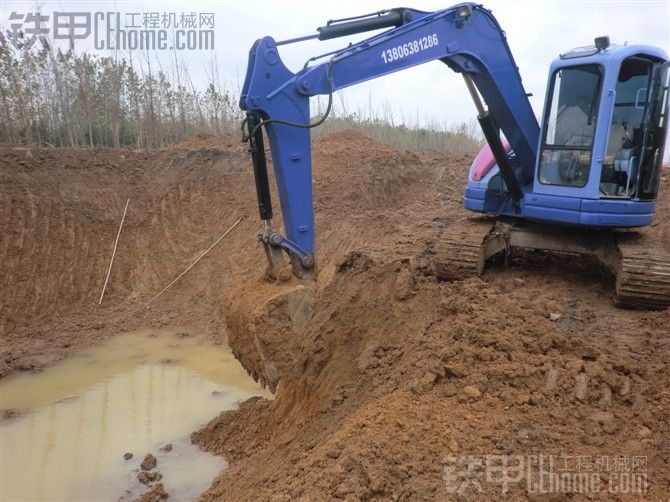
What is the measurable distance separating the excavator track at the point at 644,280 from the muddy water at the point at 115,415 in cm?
424

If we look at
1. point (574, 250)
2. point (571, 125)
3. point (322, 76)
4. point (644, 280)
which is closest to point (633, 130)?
point (571, 125)

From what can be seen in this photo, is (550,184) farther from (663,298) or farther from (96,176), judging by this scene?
(96,176)

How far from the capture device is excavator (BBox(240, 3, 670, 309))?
178 inches

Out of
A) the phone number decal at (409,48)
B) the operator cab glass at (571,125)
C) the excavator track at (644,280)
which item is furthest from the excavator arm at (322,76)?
the excavator track at (644,280)

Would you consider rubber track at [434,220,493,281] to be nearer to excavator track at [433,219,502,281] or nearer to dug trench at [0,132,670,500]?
excavator track at [433,219,502,281]

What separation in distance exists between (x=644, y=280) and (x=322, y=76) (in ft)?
11.6

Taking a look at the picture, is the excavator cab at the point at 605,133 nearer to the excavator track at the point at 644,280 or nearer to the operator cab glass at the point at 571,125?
the operator cab glass at the point at 571,125

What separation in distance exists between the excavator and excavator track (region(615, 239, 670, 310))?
0.03 feet

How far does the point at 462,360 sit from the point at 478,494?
4.07 feet

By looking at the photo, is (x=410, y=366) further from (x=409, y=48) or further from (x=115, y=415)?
(x=115, y=415)

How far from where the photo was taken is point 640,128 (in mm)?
5582

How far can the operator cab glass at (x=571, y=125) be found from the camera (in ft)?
18.3

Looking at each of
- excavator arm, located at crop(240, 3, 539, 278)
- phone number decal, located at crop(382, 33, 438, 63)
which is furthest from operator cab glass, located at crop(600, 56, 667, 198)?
phone number decal, located at crop(382, 33, 438, 63)

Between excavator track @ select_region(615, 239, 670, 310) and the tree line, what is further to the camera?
the tree line
